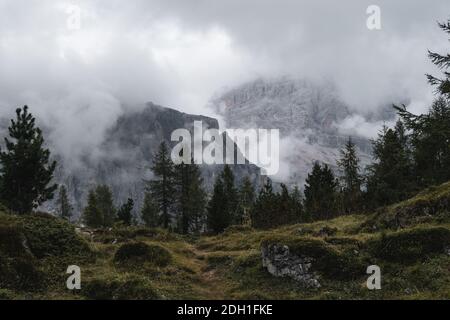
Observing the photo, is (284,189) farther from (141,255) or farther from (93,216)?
(141,255)

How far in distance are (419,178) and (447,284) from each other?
132 feet

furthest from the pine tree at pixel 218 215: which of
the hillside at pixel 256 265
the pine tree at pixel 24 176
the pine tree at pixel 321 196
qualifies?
the hillside at pixel 256 265

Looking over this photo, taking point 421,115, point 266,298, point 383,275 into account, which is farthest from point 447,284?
point 421,115

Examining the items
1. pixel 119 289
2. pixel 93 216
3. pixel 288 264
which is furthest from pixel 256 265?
pixel 93 216

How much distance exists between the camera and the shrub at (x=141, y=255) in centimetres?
2622

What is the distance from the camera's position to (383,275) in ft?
66.7

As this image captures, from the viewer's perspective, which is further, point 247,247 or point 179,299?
point 247,247

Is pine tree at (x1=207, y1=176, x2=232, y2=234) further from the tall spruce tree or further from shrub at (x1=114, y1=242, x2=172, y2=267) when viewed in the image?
shrub at (x1=114, y1=242, x2=172, y2=267)

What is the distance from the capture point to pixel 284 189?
258ft

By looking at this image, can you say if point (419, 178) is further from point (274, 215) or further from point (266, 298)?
point (266, 298)

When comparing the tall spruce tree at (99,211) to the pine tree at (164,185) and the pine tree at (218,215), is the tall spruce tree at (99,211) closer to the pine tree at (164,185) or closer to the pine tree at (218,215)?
the pine tree at (164,185)

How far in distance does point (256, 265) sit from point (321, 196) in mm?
44413

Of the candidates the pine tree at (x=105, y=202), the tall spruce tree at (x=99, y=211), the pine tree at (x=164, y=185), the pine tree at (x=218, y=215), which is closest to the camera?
the pine tree at (x=218, y=215)

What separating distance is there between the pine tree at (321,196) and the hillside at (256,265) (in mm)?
27040
